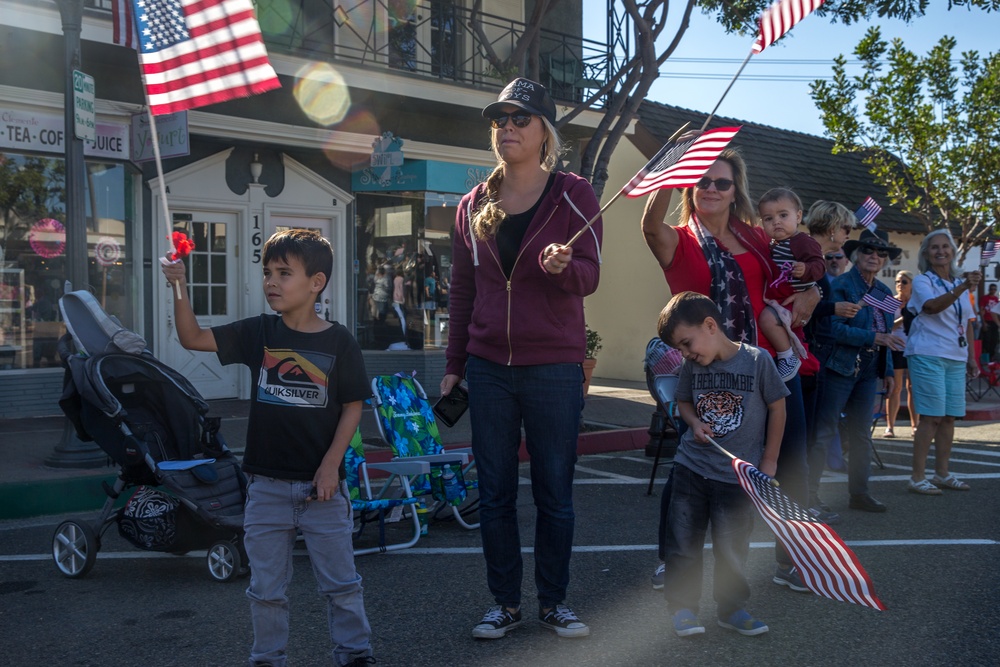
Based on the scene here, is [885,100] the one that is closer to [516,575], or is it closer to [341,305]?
[341,305]

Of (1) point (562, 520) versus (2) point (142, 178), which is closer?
(1) point (562, 520)

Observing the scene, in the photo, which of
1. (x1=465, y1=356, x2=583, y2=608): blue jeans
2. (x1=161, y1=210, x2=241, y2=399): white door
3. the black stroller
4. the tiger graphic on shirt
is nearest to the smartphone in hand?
(x1=465, y1=356, x2=583, y2=608): blue jeans

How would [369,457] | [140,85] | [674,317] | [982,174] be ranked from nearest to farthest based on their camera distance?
[674,317] → [369,457] → [140,85] → [982,174]

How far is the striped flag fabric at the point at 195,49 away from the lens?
13.5 feet

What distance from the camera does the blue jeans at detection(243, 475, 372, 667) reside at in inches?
136

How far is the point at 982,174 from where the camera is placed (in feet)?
54.3

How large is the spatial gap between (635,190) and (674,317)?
1.92 feet

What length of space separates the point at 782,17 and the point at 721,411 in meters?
1.58

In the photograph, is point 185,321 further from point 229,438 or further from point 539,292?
point 229,438

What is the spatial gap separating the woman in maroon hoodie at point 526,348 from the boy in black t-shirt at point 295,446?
0.66m

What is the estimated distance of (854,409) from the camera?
22.6 feet

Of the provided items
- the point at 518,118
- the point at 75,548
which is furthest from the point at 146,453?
the point at 518,118

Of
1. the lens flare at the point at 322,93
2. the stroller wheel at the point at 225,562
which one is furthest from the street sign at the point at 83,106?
the stroller wheel at the point at 225,562

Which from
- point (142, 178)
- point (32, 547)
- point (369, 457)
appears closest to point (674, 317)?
point (32, 547)
